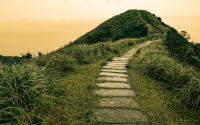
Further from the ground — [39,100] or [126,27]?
[126,27]

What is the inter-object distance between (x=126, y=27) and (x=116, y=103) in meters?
54.3

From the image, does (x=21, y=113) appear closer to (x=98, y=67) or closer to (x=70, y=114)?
(x=70, y=114)

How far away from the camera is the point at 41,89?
6996 millimetres

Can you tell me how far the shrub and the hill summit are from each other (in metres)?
43.0

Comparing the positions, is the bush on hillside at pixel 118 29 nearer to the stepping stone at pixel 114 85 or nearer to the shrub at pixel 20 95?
the stepping stone at pixel 114 85

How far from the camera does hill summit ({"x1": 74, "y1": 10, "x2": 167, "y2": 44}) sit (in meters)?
55.3

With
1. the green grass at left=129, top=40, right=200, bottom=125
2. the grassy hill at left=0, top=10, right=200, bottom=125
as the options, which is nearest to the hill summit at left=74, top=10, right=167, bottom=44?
the grassy hill at left=0, top=10, right=200, bottom=125

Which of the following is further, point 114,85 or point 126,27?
point 126,27

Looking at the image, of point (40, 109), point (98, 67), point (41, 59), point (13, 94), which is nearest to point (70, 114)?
point (40, 109)

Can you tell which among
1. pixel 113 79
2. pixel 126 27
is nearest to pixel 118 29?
pixel 126 27

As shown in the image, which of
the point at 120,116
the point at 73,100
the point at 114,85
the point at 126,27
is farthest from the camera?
the point at 126,27

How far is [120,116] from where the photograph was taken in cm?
644

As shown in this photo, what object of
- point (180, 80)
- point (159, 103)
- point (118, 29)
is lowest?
point (159, 103)

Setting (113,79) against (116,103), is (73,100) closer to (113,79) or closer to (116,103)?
(116,103)
